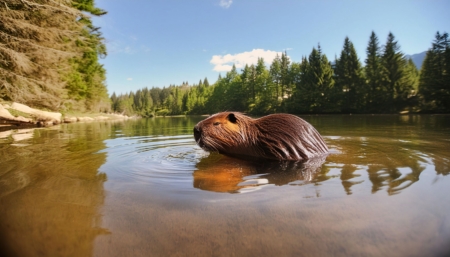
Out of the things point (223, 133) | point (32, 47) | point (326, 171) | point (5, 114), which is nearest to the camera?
point (326, 171)

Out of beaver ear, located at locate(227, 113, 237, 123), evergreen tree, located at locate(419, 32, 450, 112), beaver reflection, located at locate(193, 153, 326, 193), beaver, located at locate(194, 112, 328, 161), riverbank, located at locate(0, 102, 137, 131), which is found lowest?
beaver reflection, located at locate(193, 153, 326, 193)

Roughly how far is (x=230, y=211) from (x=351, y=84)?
1789 inches

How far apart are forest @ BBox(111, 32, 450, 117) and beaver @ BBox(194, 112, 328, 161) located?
3273 cm

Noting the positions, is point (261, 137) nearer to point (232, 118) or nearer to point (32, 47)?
point (232, 118)

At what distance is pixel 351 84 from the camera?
41125 mm

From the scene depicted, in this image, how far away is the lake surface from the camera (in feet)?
4.04

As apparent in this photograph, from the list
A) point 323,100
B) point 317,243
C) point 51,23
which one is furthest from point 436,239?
point 323,100

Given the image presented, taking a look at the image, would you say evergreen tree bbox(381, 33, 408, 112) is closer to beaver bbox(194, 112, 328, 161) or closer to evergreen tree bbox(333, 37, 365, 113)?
evergreen tree bbox(333, 37, 365, 113)

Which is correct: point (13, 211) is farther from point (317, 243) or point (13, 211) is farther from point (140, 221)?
point (317, 243)

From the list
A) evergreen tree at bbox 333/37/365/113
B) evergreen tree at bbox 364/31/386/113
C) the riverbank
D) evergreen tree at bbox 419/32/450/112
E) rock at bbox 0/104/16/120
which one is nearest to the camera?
rock at bbox 0/104/16/120

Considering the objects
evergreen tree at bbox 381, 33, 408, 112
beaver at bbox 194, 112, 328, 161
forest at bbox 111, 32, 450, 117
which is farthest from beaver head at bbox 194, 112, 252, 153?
evergreen tree at bbox 381, 33, 408, 112

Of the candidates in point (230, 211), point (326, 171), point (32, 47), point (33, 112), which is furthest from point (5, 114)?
point (326, 171)

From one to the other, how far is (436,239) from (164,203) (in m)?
1.65

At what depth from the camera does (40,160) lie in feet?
12.4
